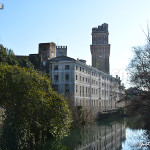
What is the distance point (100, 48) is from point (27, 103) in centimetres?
6966

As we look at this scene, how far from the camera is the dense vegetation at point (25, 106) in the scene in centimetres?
1893

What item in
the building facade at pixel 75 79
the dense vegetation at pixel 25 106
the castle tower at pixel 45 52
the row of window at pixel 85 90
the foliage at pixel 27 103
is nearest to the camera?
the dense vegetation at pixel 25 106

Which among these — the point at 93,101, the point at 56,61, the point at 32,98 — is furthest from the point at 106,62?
the point at 32,98

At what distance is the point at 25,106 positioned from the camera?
20.0m

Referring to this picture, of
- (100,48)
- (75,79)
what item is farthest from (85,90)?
(100,48)

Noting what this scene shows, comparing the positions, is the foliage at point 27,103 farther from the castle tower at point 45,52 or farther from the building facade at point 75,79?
the castle tower at point 45,52

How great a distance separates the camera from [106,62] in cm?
8475

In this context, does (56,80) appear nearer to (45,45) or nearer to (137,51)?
(45,45)

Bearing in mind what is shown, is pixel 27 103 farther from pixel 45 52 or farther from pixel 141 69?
pixel 45 52

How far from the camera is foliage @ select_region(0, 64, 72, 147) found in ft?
63.1

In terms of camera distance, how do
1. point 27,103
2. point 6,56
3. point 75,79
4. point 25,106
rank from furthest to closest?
point 75,79 → point 6,56 → point 25,106 → point 27,103

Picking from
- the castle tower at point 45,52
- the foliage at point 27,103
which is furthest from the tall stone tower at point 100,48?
the foliage at point 27,103

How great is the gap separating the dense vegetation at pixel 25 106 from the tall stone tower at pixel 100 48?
62785 mm

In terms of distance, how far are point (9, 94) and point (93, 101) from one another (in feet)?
129
